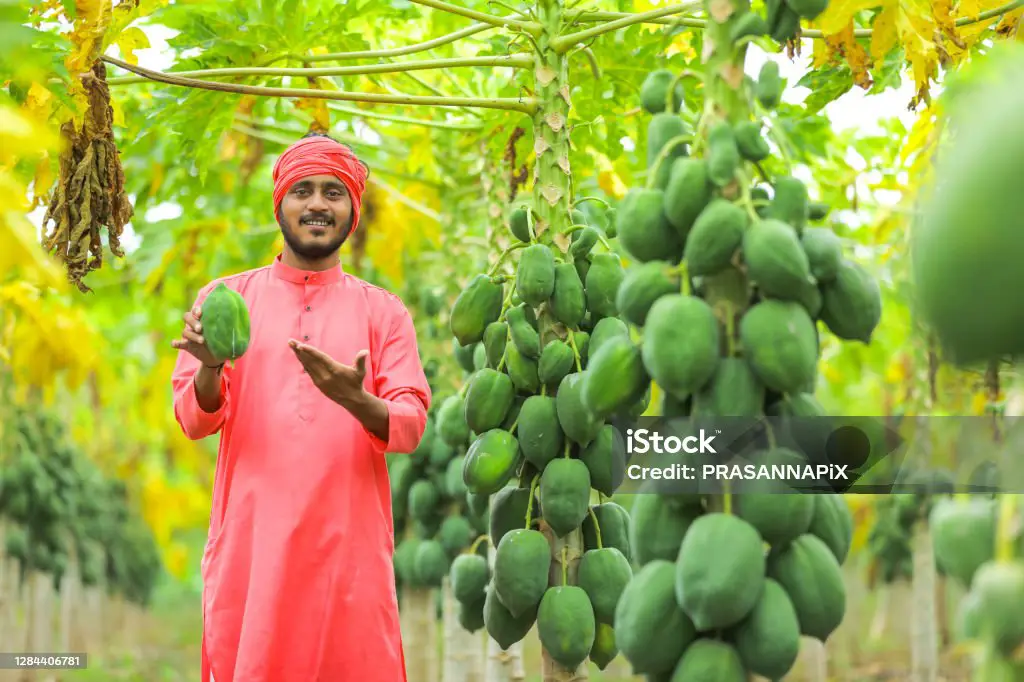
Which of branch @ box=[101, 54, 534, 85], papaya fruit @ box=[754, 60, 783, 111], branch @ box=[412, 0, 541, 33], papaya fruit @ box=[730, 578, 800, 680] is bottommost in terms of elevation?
papaya fruit @ box=[730, 578, 800, 680]

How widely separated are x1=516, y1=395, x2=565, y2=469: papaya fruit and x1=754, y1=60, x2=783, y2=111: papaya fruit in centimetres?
95

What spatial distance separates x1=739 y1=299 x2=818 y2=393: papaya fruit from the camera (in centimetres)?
147

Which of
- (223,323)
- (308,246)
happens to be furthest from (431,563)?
(223,323)

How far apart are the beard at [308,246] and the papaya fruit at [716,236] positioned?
1208 mm

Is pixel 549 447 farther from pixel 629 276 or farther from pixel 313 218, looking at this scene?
pixel 629 276

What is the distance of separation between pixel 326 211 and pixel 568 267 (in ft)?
1.83

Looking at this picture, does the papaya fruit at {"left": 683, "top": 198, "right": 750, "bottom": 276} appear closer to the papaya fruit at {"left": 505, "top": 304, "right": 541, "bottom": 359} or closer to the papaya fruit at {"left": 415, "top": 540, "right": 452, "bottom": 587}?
the papaya fruit at {"left": 505, "top": 304, "right": 541, "bottom": 359}

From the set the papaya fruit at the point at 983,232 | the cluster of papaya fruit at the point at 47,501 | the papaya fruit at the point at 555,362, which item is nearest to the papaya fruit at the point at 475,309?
the papaya fruit at the point at 555,362

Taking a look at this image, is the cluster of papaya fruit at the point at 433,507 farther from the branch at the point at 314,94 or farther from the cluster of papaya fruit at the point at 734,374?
the cluster of papaya fruit at the point at 734,374

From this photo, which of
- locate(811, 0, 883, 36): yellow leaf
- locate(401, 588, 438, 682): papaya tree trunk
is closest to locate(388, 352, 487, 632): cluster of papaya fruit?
locate(401, 588, 438, 682): papaya tree trunk

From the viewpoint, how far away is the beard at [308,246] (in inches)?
100

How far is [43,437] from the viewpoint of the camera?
712 cm

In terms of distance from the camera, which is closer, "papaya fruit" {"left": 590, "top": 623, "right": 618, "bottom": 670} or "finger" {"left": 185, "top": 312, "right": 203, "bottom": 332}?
"finger" {"left": 185, "top": 312, "right": 203, "bottom": 332}

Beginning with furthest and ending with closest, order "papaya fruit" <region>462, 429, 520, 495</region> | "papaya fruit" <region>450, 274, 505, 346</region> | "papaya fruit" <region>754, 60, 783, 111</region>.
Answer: "papaya fruit" <region>450, 274, 505, 346</region> < "papaya fruit" <region>462, 429, 520, 495</region> < "papaya fruit" <region>754, 60, 783, 111</region>
